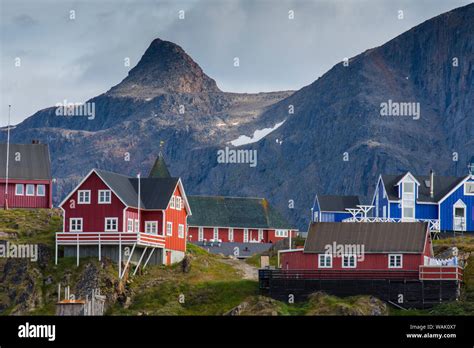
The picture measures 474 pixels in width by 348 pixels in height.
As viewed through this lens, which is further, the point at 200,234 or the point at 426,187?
the point at 200,234

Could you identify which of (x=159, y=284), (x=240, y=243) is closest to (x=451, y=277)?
(x=159, y=284)

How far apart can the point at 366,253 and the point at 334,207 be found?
1838 inches

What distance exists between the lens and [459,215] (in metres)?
137

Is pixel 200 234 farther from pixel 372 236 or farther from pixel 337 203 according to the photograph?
pixel 372 236

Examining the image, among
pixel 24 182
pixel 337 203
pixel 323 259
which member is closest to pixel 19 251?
pixel 24 182

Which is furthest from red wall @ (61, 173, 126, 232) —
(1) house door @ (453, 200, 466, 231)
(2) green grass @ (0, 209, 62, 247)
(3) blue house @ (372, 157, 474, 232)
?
(1) house door @ (453, 200, 466, 231)

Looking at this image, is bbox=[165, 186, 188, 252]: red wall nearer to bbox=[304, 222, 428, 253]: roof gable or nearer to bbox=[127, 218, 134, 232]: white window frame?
bbox=[127, 218, 134, 232]: white window frame

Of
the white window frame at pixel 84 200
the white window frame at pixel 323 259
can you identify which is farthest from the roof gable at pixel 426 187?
the white window frame at pixel 84 200

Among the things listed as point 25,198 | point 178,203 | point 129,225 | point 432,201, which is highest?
point 432,201
